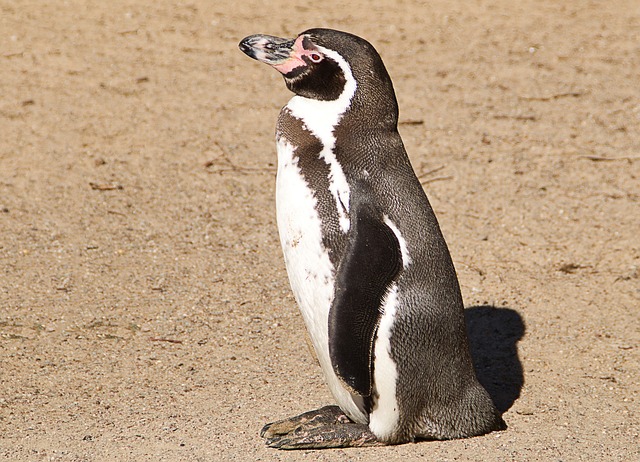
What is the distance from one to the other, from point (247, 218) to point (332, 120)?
2351 millimetres

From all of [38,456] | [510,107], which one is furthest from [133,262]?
[510,107]

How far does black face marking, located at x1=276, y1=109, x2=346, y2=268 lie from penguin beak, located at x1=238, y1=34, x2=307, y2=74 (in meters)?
0.20

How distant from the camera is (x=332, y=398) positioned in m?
3.94

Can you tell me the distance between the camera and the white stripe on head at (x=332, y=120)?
336 cm

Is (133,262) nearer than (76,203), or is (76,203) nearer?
(133,262)

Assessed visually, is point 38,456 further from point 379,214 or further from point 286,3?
point 286,3

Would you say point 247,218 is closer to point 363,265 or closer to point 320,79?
point 320,79

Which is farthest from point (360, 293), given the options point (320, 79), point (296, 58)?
point (296, 58)

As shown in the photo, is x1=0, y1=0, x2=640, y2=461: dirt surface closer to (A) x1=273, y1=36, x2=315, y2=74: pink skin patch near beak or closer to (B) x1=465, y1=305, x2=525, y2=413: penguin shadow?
(B) x1=465, y1=305, x2=525, y2=413: penguin shadow

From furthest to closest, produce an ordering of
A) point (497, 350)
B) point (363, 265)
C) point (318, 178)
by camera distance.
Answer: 1. point (497, 350)
2. point (318, 178)
3. point (363, 265)

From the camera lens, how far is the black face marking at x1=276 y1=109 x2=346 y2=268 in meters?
3.34

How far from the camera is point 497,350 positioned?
4.58 meters

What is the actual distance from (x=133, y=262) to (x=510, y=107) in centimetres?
338

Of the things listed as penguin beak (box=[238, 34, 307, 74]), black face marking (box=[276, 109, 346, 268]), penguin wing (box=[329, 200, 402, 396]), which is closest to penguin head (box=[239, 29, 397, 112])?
penguin beak (box=[238, 34, 307, 74])
